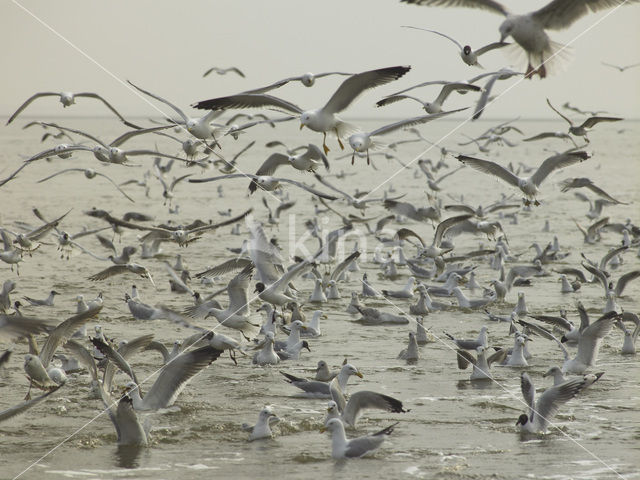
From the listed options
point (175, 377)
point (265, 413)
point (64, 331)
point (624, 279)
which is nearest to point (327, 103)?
point (175, 377)

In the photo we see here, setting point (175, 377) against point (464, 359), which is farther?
point (464, 359)

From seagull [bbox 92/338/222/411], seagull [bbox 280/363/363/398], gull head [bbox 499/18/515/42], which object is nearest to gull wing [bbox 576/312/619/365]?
seagull [bbox 280/363/363/398]

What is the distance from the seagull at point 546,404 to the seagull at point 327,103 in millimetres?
4396

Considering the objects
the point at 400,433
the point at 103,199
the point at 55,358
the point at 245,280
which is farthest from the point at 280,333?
the point at 103,199

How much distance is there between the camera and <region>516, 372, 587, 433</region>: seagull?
9742 mm

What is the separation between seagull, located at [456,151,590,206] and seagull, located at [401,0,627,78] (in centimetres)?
182

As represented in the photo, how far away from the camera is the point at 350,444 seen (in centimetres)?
898

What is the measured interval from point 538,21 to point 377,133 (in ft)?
7.90

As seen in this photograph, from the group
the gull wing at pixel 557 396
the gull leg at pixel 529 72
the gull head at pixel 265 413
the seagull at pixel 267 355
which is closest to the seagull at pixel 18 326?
the gull head at pixel 265 413

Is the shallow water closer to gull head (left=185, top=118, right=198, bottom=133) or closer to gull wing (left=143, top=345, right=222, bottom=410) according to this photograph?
gull wing (left=143, top=345, right=222, bottom=410)

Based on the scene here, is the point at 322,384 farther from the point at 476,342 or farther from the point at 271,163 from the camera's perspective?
the point at 271,163

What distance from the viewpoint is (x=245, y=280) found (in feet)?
40.4

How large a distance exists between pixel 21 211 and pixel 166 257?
31.0 feet

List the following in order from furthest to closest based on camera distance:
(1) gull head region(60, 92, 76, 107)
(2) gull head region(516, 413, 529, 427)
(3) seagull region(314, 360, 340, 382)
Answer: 1. (1) gull head region(60, 92, 76, 107)
2. (3) seagull region(314, 360, 340, 382)
3. (2) gull head region(516, 413, 529, 427)
